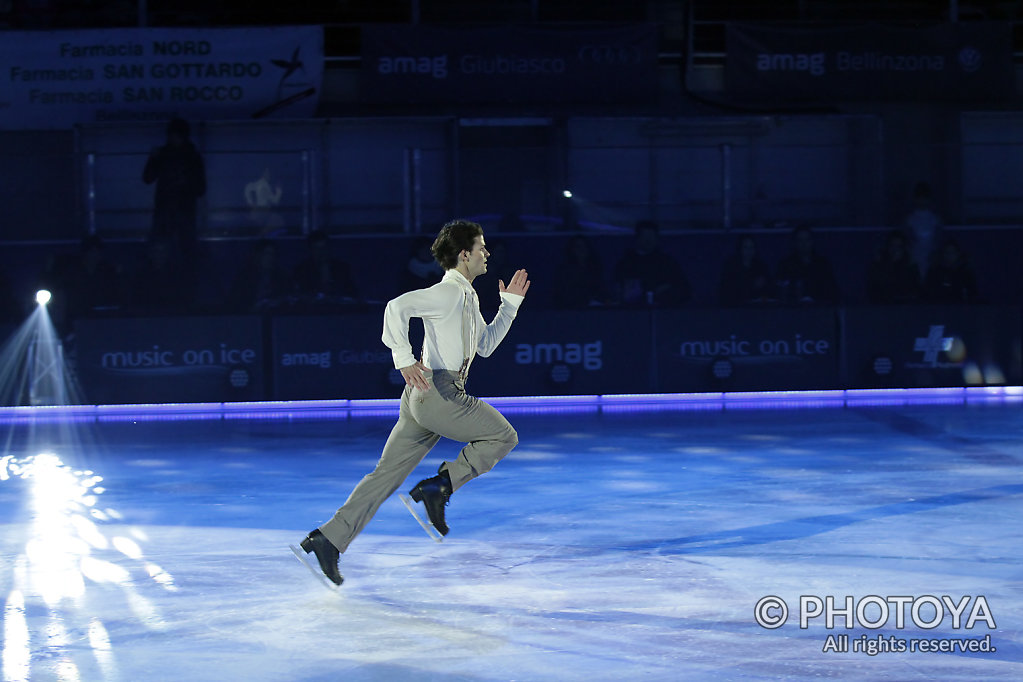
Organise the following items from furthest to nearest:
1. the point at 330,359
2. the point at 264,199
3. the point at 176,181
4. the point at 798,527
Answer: the point at 264,199
the point at 176,181
the point at 330,359
the point at 798,527

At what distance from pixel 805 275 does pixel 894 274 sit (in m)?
1.22

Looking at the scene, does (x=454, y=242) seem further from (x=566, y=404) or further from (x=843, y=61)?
(x=843, y=61)

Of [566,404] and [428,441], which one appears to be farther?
[566,404]

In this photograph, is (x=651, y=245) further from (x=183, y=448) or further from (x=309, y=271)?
(x=183, y=448)

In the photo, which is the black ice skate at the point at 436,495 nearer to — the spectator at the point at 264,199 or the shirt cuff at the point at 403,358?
the shirt cuff at the point at 403,358

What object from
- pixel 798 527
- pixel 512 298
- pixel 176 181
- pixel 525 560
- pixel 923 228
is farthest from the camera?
pixel 176 181

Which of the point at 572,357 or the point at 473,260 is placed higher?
the point at 473,260

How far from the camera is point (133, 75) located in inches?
826

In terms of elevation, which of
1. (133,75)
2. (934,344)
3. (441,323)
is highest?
(133,75)

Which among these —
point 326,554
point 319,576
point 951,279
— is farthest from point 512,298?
point 951,279

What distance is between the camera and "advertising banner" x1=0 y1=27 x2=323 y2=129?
68.5 feet

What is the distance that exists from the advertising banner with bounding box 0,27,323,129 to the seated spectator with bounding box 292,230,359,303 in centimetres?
417

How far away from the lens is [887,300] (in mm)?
18109

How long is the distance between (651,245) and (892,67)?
21.5 ft
